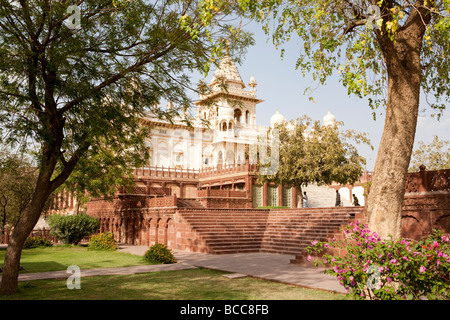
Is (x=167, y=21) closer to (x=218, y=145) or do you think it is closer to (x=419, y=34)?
(x=419, y=34)

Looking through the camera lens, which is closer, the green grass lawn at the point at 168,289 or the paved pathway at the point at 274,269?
the green grass lawn at the point at 168,289

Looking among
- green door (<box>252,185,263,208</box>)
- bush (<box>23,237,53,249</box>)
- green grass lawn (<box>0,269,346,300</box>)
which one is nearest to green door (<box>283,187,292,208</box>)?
green door (<box>252,185,263,208</box>)

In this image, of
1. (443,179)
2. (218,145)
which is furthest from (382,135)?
(218,145)

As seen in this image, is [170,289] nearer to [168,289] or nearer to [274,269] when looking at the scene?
[168,289]

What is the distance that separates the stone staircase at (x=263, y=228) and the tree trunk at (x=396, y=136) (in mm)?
10594

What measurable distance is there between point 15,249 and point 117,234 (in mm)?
18210

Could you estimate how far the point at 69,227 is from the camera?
2392cm

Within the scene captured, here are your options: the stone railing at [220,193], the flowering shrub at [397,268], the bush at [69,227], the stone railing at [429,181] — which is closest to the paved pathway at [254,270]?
the flowering shrub at [397,268]

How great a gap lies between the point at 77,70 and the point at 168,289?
5.42 metres

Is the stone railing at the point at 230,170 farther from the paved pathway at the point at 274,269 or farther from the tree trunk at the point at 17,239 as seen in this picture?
the tree trunk at the point at 17,239

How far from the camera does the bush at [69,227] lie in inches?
940

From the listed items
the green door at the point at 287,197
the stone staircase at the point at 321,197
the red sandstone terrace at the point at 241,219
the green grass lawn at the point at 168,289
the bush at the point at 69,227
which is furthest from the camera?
the stone staircase at the point at 321,197

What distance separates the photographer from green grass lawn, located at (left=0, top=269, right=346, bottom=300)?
8461 mm

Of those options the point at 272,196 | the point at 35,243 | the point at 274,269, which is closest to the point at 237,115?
the point at 272,196
